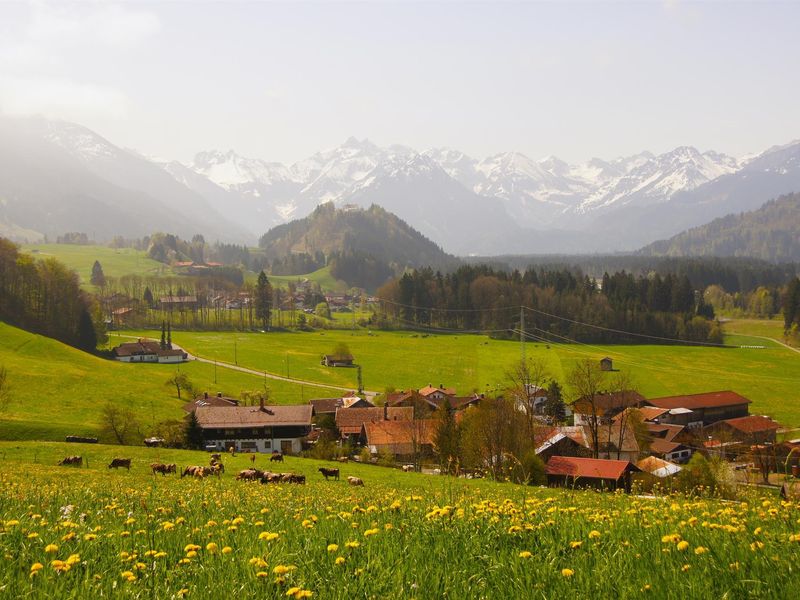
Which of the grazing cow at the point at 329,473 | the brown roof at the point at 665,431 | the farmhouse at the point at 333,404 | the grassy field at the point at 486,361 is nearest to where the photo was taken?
the grazing cow at the point at 329,473

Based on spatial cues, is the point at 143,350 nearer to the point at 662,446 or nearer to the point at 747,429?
the point at 662,446

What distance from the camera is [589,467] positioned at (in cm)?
4966

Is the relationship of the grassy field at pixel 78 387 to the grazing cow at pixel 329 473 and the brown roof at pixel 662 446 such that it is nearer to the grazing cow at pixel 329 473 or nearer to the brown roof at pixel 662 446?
the grazing cow at pixel 329 473

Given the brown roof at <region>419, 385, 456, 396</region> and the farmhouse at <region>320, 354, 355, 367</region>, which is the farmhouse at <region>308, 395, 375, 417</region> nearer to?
the brown roof at <region>419, 385, 456, 396</region>

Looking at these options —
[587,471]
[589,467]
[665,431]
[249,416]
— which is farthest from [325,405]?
[587,471]

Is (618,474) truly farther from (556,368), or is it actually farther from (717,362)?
(717,362)

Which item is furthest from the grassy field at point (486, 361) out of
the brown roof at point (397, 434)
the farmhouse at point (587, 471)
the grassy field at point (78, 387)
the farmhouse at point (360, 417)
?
the farmhouse at point (587, 471)

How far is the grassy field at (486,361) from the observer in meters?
123

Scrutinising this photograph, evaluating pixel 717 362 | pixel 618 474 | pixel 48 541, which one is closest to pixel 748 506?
pixel 48 541

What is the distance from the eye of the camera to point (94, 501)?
43.0ft

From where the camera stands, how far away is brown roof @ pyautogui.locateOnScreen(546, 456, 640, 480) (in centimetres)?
4619

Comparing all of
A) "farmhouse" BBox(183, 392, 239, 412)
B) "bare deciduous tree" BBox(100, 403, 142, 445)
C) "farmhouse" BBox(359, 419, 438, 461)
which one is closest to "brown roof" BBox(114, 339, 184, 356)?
"farmhouse" BBox(183, 392, 239, 412)

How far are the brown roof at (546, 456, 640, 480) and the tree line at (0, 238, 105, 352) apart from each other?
124683mm

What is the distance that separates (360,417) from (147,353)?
7170 cm
